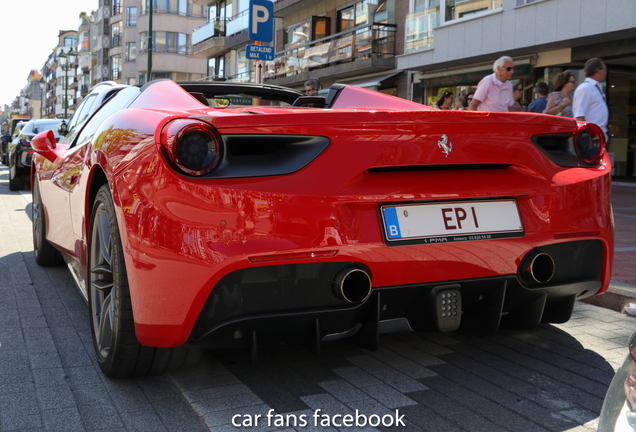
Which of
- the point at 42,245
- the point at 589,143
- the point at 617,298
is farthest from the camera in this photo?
the point at 42,245

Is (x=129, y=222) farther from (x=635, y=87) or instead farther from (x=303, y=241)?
(x=635, y=87)

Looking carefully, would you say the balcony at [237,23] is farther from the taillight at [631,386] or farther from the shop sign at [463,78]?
the taillight at [631,386]

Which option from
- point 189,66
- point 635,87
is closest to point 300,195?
point 635,87

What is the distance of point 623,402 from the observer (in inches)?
45.8

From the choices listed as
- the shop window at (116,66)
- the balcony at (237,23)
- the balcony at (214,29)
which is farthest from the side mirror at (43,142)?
the shop window at (116,66)

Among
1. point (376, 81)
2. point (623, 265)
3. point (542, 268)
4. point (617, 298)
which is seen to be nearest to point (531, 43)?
point (376, 81)

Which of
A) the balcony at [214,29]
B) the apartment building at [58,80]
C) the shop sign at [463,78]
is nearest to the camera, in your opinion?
the shop sign at [463,78]

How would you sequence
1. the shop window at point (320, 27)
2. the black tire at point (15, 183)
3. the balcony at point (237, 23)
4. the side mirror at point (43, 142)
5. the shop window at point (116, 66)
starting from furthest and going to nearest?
the shop window at point (116, 66) → the balcony at point (237, 23) → the shop window at point (320, 27) → the black tire at point (15, 183) → the side mirror at point (43, 142)

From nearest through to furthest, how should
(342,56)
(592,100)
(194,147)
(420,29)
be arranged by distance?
(194,147)
(592,100)
(420,29)
(342,56)

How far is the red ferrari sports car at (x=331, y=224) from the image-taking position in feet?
7.09

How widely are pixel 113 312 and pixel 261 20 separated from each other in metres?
8.18

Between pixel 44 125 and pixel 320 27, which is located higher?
pixel 320 27

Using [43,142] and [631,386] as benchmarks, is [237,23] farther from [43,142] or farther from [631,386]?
[631,386]

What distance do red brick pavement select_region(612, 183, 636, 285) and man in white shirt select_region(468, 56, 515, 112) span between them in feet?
5.95
